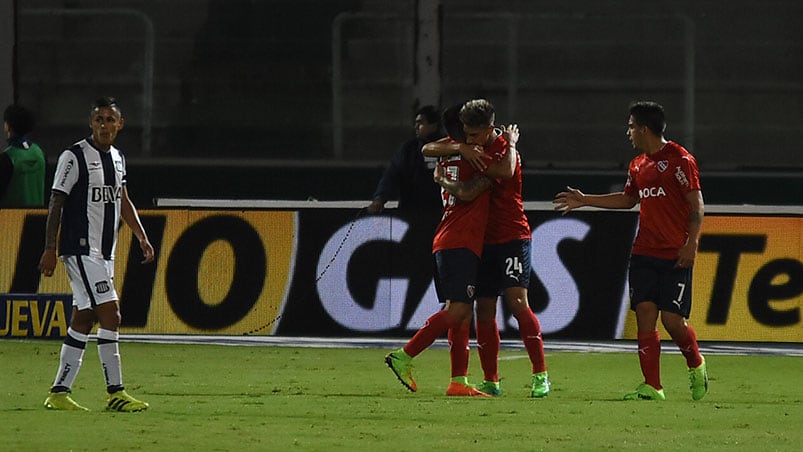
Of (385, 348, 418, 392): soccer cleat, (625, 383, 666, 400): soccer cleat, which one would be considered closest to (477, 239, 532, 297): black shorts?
(385, 348, 418, 392): soccer cleat

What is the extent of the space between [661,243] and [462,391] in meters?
1.48

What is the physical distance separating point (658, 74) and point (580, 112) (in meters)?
0.96

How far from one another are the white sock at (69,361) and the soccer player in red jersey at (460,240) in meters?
1.86

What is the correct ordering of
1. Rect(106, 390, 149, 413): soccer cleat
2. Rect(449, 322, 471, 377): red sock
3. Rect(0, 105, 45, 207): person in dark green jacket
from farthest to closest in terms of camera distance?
1. Rect(0, 105, 45, 207): person in dark green jacket
2. Rect(449, 322, 471, 377): red sock
3. Rect(106, 390, 149, 413): soccer cleat

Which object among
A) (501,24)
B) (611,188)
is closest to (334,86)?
(501,24)

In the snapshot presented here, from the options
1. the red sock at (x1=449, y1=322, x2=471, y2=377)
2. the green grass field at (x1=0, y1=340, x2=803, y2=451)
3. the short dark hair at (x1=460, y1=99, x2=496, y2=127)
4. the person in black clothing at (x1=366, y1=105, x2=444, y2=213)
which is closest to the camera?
the green grass field at (x1=0, y1=340, x2=803, y2=451)

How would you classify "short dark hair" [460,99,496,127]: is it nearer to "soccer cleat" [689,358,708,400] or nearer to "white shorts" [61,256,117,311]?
"soccer cleat" [689,358,708,400]

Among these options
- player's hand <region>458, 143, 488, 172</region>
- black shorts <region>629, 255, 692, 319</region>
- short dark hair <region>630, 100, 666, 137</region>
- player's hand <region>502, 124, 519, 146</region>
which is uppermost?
short dark hair <region>630, 100, 666, 137</region>

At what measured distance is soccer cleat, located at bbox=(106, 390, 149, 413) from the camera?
1076cm

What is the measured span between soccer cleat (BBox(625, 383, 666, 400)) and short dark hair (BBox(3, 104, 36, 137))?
799 cm

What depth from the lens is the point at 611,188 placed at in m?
21.6

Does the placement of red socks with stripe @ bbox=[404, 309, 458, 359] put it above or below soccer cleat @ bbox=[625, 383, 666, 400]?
above

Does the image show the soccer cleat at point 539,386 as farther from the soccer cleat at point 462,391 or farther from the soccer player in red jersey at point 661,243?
the soccer player in red jersey at point 661,243

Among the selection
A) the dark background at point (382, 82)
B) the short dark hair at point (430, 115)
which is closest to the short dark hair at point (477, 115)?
the short dark hair at point (430, 115)
